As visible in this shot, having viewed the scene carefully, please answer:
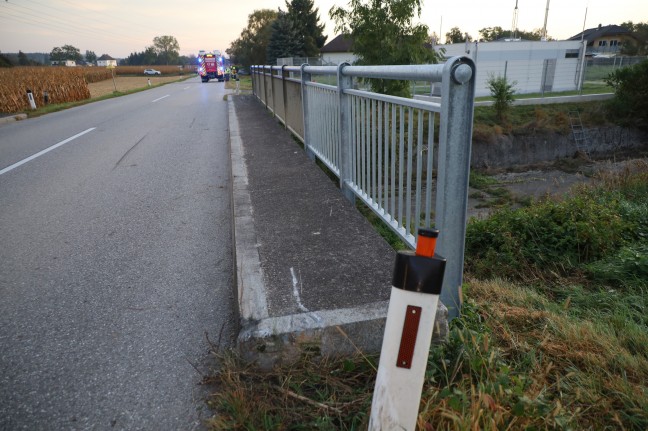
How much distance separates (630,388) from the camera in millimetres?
1940

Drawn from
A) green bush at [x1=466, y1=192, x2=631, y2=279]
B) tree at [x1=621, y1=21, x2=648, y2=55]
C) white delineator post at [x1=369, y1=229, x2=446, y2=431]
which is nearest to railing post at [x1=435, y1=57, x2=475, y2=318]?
white delineator post at [x1=369, y1=229, x2=446, y2=431]

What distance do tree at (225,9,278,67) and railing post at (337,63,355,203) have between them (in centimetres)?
7130

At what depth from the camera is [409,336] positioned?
1.47 m

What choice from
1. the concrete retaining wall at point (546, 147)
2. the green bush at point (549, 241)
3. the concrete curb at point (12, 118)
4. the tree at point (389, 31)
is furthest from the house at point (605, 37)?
the green bush at point (549, 241)

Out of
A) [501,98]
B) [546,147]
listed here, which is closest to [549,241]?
[501,98]

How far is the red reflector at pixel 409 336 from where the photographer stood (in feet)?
4.76

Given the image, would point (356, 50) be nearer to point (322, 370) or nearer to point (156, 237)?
point (156, 237)

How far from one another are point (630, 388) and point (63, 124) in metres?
14.8

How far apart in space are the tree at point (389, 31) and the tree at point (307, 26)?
47286 millimetres

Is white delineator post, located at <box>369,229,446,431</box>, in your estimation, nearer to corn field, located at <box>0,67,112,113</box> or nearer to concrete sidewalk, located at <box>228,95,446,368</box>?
concrete sidewalk, located at <box>228,95,446,368</box>

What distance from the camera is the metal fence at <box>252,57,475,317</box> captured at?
217cm

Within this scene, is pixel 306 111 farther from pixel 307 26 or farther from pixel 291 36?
pixel 307 26

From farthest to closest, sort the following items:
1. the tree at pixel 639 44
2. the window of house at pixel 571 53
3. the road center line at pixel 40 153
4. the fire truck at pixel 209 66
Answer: the tree at pixel 639 44 → the fire truck at pixel 209 66 → the window of house at pixel 571 53 → the road center line at pixel 40 153

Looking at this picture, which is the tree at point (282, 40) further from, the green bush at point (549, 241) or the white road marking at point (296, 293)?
the white road marking at point (296, 293)
